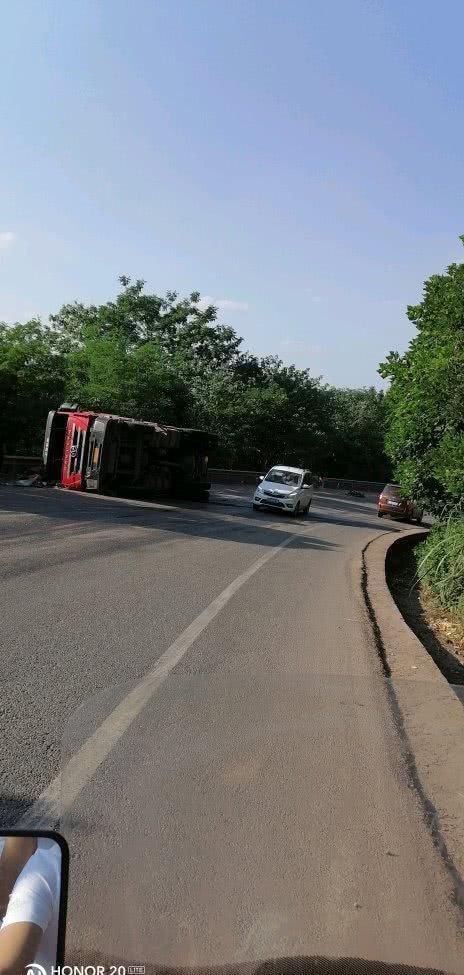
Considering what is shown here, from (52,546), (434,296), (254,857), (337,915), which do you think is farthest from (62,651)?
(434,296)

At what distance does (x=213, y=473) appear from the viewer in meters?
49.4

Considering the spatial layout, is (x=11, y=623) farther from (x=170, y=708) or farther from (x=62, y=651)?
(x=170, y=708)

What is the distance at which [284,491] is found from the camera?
28625 mm

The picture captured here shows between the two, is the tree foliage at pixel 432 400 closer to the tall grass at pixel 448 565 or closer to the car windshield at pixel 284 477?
the tall grass at pixel 448 565

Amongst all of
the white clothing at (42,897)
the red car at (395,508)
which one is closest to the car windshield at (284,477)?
the red car at (395,508)

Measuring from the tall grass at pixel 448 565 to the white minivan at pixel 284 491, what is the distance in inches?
556

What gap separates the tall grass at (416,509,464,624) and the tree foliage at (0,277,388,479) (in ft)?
72.4

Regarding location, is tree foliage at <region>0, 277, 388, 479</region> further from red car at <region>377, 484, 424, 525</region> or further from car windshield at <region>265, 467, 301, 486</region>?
car windshield at <region>265, 467, 301, 486</region>

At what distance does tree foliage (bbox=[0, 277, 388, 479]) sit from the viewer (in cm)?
3594

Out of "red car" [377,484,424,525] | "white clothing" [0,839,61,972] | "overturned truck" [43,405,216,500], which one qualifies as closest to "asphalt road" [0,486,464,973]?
"white clothing" [0,839,61,972]

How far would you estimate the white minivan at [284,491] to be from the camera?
28.7m

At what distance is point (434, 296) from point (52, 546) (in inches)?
302

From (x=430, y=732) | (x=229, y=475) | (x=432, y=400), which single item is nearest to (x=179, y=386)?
(x=229, y=475)

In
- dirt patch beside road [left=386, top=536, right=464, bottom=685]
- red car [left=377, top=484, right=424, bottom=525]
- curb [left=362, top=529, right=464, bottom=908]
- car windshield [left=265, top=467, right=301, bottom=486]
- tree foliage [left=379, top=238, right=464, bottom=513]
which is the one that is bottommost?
dirt patch beside road [left=386, top=536, right=464, bottom=685]
